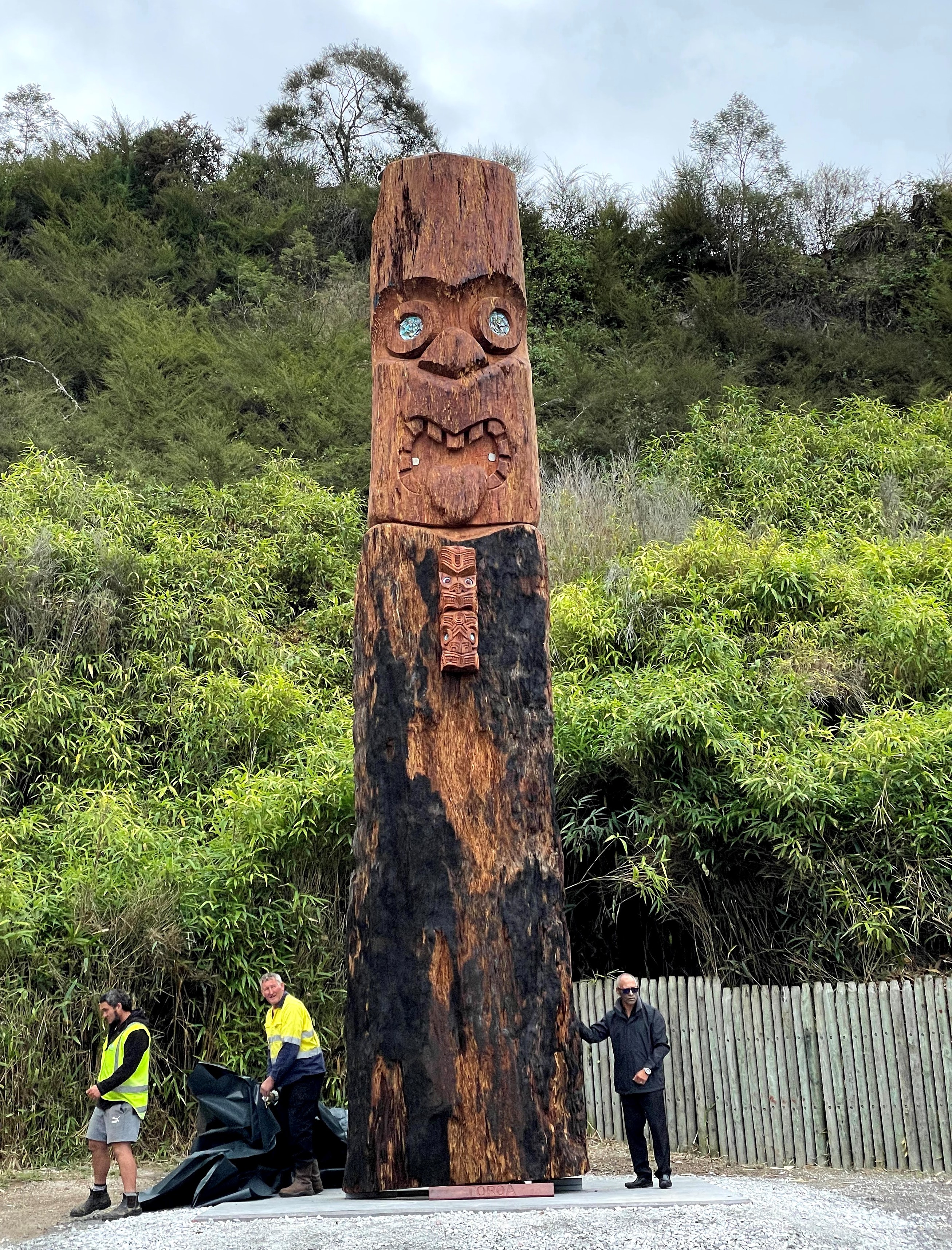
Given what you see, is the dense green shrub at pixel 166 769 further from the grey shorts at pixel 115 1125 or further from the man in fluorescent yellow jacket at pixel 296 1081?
the man in fluorescent yellow jacket at pixel 296 1081

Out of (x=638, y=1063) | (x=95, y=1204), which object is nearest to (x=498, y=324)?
(x=638, y=1063)

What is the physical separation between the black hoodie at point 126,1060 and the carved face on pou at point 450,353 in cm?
250

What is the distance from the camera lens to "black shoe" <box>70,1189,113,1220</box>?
521cm

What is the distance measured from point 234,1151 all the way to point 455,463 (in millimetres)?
3039

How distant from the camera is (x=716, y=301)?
1652 centimetres

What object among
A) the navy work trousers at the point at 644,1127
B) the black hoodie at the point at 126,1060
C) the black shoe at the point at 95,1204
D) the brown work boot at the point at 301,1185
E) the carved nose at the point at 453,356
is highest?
the carved nose at the point at 453,356

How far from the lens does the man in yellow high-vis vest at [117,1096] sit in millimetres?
5219

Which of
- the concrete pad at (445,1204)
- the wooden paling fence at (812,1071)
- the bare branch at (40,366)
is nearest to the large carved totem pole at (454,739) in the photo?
the concrete pad at (445,1204)

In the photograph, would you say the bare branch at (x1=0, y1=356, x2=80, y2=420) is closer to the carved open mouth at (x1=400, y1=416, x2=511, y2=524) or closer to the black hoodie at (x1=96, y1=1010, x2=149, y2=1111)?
the carved open mouth at (x1=400, y1=416, x2=511, y2=524)

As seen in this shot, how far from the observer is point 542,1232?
373cm

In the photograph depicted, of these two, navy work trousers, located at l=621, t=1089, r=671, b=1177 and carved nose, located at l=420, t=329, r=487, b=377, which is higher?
carved nose, located at l=420, t=329, r=487, b=377

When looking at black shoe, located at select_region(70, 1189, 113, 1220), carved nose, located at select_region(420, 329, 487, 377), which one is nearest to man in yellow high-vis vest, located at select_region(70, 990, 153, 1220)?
black shoe, located at select_region(70, 1189, 113, 1220)

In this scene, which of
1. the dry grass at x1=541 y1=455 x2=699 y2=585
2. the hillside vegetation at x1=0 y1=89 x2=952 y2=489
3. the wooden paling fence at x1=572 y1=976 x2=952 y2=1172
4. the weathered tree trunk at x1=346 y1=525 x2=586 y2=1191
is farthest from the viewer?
the hillside vegetation at x1=0 y1=89 x2=952 y2=489

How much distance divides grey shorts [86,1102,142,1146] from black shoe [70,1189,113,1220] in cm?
21
